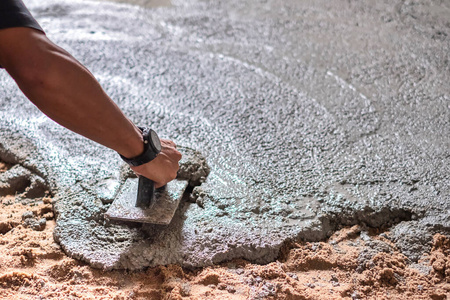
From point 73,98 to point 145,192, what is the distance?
52 cm

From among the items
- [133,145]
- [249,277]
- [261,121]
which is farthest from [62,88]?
[261,121]

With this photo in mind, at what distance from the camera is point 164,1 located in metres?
3.88

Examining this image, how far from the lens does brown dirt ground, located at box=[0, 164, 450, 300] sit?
1.54 m

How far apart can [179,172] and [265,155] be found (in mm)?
451

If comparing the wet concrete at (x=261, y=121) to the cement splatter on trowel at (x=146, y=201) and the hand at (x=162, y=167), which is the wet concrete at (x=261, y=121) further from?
the hand at (x=162, y=167)

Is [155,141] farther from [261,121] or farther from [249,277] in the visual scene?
[261,121]

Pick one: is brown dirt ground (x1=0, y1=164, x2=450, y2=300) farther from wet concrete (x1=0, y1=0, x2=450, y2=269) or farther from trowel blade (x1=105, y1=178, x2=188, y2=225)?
trowel blade (x1=105, y1=178, x2=188, y2=225)

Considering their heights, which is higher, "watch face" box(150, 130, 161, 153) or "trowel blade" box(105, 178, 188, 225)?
"watch face" box(150, 130, 161, 153)

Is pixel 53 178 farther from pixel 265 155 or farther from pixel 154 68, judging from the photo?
pixel 154 68

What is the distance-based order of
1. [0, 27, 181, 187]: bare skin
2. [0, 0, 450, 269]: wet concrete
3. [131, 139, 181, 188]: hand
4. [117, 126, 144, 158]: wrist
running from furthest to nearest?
[0, 0, 450, 269]: wet concrete
[131, 139, 181, 188]: hand
[117, 126, 144, 158]: wrist
[0, 27, 181, 187]: bare skin

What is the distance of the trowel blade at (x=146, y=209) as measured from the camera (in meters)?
1.66

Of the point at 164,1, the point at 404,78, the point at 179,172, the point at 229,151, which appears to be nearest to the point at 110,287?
the point at 179,172

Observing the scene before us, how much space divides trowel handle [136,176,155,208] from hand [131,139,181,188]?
29 millimetres

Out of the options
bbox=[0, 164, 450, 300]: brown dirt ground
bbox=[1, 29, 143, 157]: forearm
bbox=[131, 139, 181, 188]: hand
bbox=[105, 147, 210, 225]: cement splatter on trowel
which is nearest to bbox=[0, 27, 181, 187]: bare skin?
bbox=[1, 29, 143, 157]: forearm
